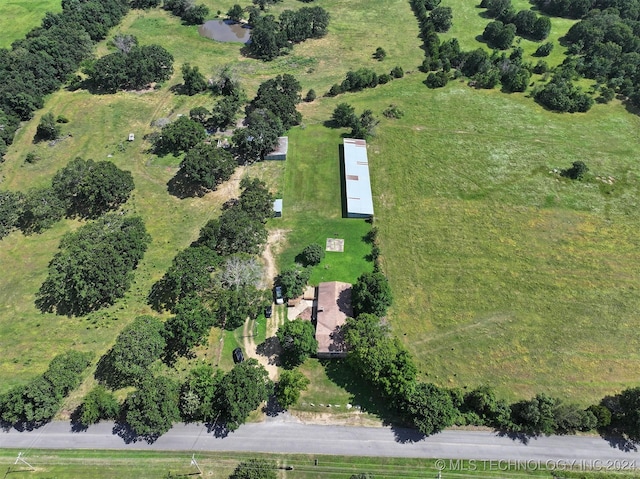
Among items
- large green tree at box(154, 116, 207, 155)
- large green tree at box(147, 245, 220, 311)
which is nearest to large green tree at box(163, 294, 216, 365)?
large green tree at box(147, 245, 220, 311)

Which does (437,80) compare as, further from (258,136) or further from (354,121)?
(258,136)

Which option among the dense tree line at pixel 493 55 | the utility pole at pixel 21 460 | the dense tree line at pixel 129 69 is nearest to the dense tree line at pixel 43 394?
the utility pole at pixel 21 460

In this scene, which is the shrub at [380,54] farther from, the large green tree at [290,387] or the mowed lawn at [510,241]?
the large green tree at [290,387]

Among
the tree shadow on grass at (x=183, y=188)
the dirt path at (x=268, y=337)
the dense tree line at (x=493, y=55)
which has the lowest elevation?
the dirt path at (x=268, y=337)

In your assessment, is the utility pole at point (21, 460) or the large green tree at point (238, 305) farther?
the large green tree at point (238, 305)

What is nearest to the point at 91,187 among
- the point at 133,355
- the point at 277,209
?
the point at 277,209

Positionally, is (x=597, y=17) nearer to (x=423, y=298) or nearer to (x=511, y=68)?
(x=511, y=68)
